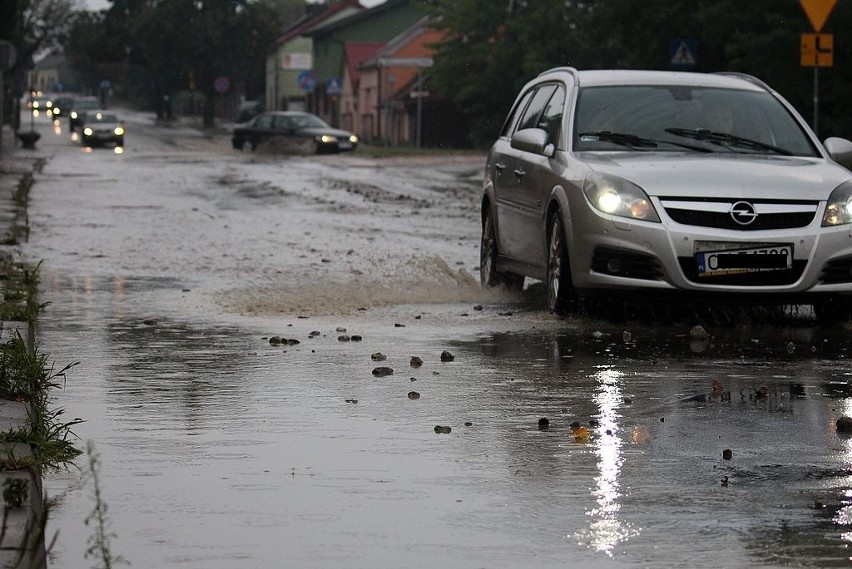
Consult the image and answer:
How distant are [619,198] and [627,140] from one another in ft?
3.39

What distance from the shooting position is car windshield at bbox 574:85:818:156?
12.1m

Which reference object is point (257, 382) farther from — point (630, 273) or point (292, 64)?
point (292, 64)

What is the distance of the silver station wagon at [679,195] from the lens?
11.0 m

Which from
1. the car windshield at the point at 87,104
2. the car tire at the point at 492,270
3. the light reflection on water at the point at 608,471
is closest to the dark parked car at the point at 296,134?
the car tire at the point at 492,270

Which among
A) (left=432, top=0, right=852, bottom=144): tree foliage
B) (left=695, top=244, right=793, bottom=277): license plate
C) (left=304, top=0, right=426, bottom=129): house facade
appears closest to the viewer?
(left=695, top=244, right=793, bottom=277): license plate

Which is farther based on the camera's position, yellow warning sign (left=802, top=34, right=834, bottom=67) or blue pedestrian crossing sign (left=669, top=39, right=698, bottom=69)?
blue pedestrian crossing sign (left=669, top=39, right=698, bottom=69)

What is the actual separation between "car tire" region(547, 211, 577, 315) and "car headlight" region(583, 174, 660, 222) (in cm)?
44

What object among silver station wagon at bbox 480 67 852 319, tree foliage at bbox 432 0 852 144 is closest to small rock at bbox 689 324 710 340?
silver station wagon at bbox 480 67 852 319

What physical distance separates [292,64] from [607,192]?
106m

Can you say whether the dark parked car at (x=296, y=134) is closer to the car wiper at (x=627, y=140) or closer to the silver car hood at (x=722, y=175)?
the car wiper at (x=627, y=140)

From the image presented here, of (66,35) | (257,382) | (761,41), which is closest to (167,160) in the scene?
(761,41)

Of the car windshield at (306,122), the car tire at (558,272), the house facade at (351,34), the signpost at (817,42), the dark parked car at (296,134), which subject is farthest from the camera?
the house facade at (351,34)

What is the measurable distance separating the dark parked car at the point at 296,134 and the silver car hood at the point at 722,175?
4483 centimetres

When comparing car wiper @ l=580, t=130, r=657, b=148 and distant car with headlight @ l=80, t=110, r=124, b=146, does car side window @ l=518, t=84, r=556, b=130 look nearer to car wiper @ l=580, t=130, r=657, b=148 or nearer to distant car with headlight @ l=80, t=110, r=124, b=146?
car wiper @ l=580, t=130, r=657, b=148
